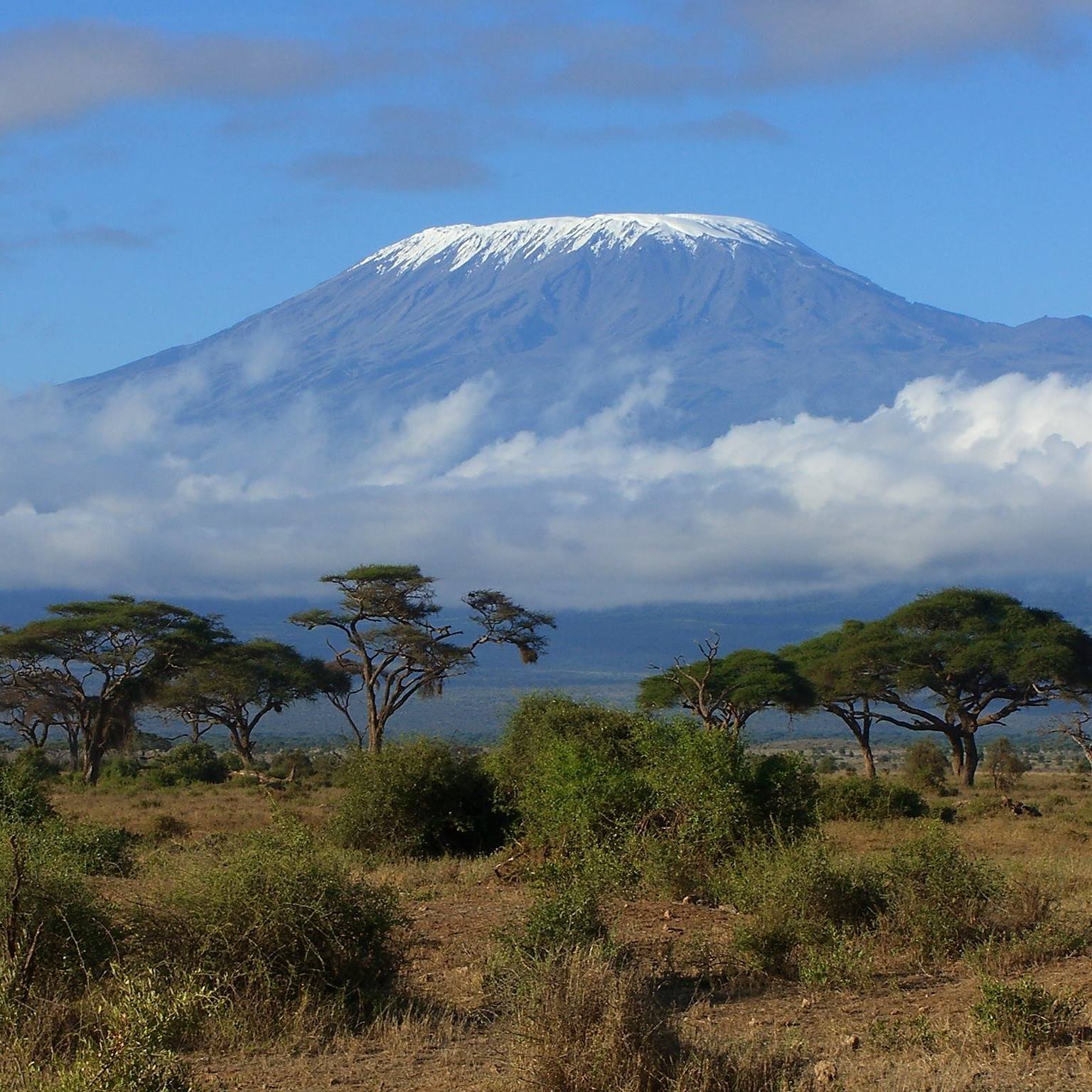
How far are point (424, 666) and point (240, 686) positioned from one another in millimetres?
6317

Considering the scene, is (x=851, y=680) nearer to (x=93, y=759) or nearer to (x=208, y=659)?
(x=208, y=659)

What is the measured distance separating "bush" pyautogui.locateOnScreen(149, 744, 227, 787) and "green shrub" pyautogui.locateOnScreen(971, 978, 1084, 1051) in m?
32.8

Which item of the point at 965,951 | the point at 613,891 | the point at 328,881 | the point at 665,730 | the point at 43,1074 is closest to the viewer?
the point at 43,1074

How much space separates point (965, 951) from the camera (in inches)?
452

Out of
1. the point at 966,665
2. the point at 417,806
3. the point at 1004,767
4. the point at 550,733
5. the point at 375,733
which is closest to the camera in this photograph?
the point at 550,733

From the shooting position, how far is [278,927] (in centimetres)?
965

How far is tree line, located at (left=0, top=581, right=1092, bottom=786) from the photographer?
149ft

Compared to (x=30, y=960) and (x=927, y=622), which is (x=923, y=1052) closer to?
(x=30, y=960)

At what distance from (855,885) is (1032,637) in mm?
36236

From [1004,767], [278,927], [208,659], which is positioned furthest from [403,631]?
[278,927]

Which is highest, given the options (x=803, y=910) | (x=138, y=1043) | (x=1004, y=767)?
(x=138, y=1043)

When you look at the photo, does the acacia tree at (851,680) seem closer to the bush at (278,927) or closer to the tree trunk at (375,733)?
the tree trunk at (375,733)

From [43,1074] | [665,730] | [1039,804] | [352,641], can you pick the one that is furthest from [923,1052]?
[352,641]

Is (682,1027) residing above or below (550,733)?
below
